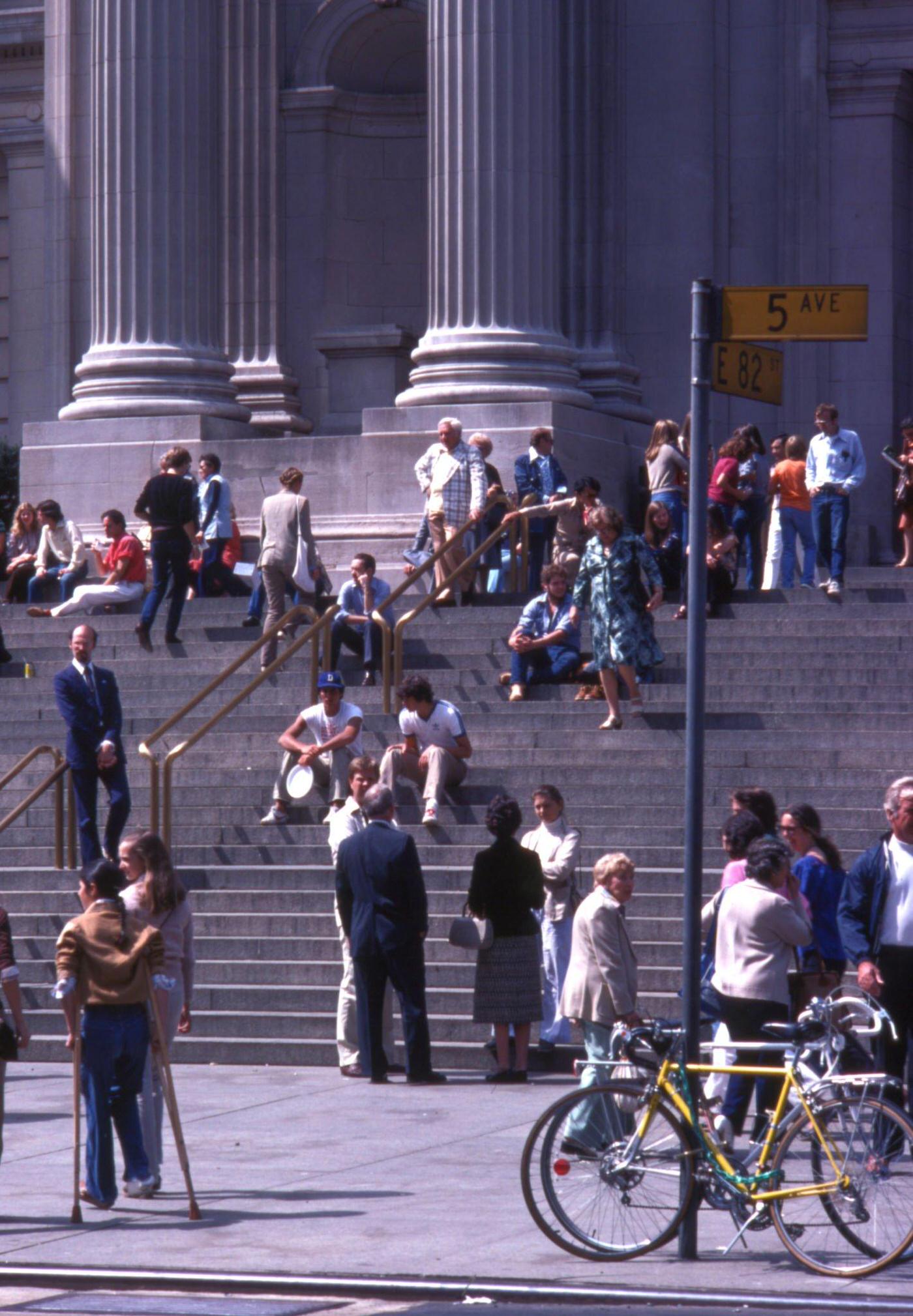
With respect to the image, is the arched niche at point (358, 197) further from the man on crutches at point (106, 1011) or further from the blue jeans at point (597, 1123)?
the blue jeans at point (597, 1123)

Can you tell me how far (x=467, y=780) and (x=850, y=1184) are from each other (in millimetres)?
8666

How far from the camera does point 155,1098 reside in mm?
11555

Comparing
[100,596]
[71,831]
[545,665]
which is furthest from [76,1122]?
[100,596]

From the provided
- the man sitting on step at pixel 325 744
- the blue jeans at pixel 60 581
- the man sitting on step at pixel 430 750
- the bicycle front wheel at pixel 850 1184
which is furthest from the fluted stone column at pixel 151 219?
the bicycle front wheel at pixel 850 1184

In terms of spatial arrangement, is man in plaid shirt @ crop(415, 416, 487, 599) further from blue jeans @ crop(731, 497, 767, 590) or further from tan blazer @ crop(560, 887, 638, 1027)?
tan blazer @ crop(560, 887, 638, 1027)

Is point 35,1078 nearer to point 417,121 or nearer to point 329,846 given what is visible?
point 329,846

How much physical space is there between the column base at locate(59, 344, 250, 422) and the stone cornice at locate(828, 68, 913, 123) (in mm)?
7678

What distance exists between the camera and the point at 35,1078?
15141mm

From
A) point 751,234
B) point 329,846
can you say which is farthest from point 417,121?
point 329,846

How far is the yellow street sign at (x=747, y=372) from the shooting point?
987cm

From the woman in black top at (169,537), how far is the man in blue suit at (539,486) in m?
3.08

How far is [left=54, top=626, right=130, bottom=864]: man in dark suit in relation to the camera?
1712cm

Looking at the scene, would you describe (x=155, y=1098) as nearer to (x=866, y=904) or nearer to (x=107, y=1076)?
(x=107, y=1076)

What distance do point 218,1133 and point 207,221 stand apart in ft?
48.3
